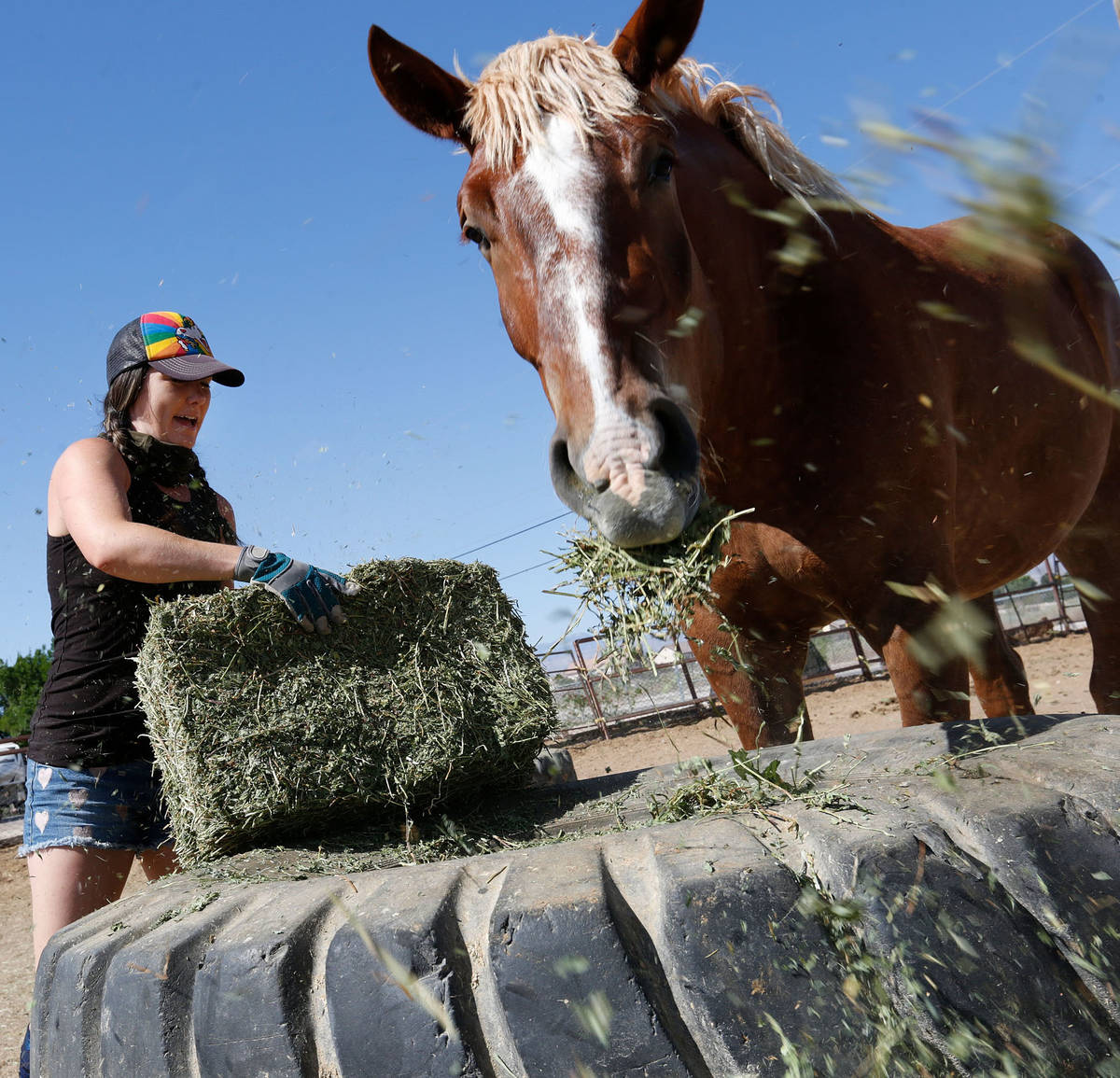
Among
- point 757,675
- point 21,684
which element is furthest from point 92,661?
point 21,684

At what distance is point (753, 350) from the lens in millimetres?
2502

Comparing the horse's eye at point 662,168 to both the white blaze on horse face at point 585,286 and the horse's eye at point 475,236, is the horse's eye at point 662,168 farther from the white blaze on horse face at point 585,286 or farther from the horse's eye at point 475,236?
the horse's eye at point 475,236

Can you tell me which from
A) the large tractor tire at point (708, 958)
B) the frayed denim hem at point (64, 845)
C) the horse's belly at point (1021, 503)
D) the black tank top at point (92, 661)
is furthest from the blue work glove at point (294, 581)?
the horse's belly at point (1021, 503)

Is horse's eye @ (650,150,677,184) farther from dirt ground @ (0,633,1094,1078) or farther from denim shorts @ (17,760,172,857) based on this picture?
dirt ground @ (0,633,1094,1078)

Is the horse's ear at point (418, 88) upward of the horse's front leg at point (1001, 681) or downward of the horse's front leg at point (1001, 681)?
upward

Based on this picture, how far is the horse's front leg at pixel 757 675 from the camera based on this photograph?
3051 millimetres

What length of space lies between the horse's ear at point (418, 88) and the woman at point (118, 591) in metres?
0.96

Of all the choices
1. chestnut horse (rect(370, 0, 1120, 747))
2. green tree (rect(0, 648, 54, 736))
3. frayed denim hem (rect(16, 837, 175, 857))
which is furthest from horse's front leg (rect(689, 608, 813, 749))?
green tree (rect(0, 648, 54, 736))

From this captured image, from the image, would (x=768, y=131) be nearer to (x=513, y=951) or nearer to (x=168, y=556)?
(x=168, y=556)

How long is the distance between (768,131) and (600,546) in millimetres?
1499

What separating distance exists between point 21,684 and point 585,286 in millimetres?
33378

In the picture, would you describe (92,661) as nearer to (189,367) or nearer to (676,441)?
(189,367)

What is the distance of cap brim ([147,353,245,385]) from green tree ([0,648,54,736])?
29013mm

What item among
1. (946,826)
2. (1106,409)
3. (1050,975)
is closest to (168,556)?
(946,826)
